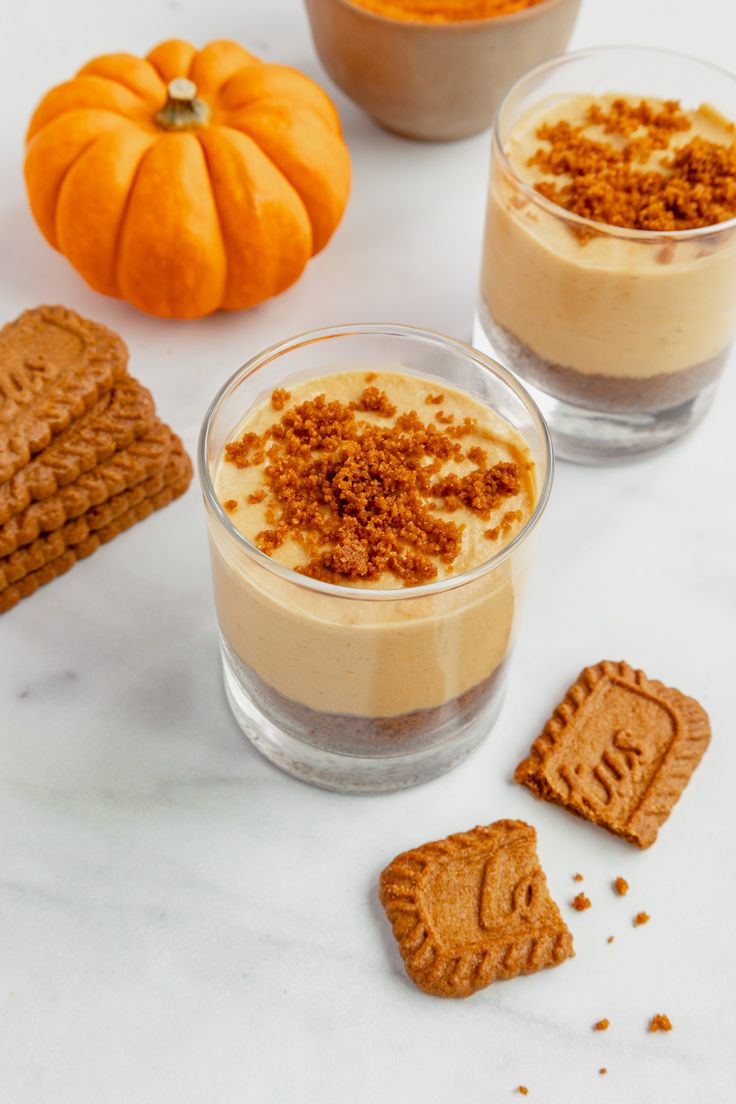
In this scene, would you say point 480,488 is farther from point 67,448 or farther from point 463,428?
point 67,448

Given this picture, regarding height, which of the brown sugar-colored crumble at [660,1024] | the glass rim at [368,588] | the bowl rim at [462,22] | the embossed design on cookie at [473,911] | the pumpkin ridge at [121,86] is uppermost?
the bowl rim at [462,22]

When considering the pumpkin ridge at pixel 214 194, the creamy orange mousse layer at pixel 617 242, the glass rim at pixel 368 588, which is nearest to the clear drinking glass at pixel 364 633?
the glass rim at pixel 368 588

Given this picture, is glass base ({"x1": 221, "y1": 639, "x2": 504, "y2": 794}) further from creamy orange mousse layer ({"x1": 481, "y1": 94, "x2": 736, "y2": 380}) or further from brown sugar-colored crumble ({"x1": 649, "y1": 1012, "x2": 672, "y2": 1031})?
creamy orange mousse layer ({"x1": 481, "y1": 94, "x2": 736, "y2": 380})

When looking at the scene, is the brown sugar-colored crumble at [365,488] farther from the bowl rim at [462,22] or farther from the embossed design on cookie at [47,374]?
the bowl rim at [462,22]

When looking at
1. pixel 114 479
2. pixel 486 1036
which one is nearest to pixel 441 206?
pixel 114 479

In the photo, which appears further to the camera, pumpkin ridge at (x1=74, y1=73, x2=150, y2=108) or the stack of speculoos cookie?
pumpkin ridge at (x1=74, y1=73, x2=150, y2=108)

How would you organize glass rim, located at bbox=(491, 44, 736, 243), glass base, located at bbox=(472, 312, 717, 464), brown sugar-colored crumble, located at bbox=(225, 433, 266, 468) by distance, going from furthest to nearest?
1. glass base, located at bbox=(472, 312, 717, 464)
2. glass rim, located at bbox=(491, 44, 736, 243)
3. brown sugar-colored crumble, located at bbox=(225, 433, 266, 468)

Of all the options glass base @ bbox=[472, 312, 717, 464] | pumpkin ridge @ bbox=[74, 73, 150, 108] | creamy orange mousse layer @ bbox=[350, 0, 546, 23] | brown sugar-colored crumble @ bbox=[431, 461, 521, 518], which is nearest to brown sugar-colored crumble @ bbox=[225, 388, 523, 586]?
brown sugar-colored crumble @ bbox=[431, 461, 521, 518]

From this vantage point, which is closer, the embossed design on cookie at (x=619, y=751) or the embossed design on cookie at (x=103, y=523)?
the embossed design on cookie at (x=619, y=751)

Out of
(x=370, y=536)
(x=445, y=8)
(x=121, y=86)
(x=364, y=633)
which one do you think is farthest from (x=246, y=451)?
(x=445, y=8)
